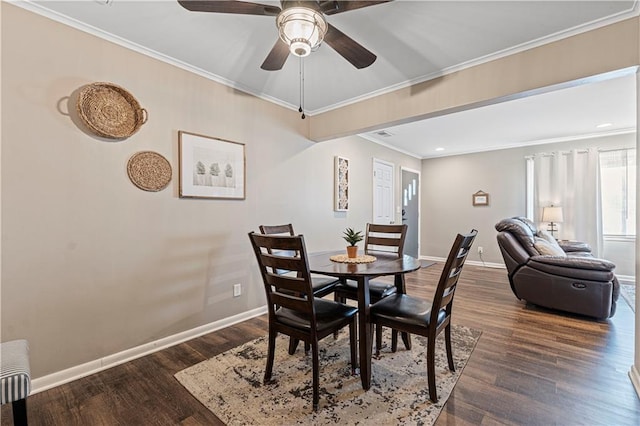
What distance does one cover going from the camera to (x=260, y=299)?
10.5 feet

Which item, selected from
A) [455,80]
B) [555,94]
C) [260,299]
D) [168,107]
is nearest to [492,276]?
[555,94]

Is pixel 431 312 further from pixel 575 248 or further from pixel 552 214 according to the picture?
pixel 552 214

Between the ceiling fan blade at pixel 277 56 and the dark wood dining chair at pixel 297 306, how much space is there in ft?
3.89

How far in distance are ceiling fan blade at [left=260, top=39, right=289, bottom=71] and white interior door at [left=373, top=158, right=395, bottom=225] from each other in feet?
11.2

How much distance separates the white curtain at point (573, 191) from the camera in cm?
472

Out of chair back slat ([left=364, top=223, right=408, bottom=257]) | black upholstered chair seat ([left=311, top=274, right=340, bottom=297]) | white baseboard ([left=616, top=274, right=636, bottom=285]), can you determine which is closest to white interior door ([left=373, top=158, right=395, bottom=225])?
chair back slat ([left=364, top=223, right=408, bottom=257])

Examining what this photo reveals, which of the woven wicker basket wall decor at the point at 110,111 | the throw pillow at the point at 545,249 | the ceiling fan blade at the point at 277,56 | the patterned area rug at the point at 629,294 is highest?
the ceiling fan blade at the point at 277,56

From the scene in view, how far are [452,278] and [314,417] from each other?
1170 mm

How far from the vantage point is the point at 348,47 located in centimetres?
175

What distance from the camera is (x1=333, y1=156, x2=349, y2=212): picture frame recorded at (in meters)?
4.23

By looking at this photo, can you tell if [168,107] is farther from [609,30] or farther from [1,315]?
[609,30]

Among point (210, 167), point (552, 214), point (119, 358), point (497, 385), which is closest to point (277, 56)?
point (210, 167)

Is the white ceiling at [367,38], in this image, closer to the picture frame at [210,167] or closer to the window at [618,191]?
the picture frame at [210,167]

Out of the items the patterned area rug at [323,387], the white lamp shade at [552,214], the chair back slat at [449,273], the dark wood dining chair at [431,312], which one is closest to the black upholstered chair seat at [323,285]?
the patterned area rug at [323,387]
